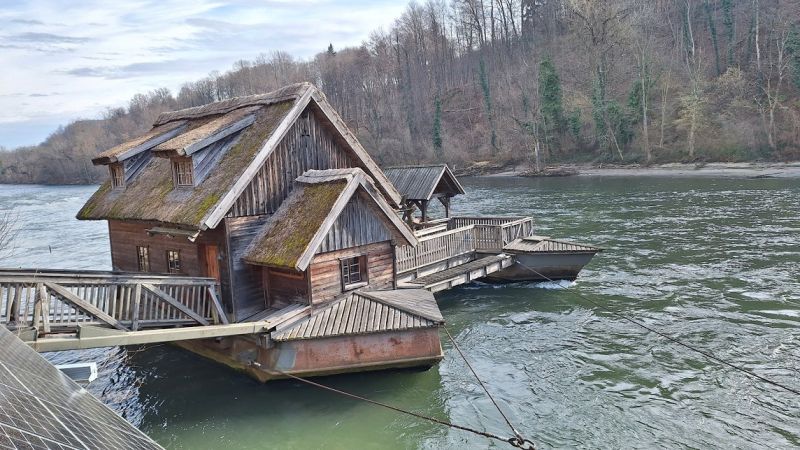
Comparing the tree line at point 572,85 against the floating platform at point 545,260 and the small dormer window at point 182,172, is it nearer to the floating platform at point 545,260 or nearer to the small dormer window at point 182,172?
the floating platform at point 545,260

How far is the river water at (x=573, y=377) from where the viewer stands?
1234cm

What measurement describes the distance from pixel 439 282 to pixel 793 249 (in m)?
16.8

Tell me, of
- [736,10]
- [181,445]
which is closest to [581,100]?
[736,10]

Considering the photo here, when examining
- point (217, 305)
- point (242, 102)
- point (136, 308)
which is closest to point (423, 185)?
point (242, 102)

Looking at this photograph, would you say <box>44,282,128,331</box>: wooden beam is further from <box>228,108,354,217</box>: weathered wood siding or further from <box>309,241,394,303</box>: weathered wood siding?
<box>309,241,394,303</box>: weathered wood siding

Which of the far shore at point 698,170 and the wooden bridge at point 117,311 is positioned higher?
the far shore at point 698,170

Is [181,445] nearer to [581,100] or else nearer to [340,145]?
[340,145]

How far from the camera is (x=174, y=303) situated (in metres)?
14.0

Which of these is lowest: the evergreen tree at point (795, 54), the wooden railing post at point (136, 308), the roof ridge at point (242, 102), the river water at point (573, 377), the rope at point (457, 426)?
the river water at point (573, 377)

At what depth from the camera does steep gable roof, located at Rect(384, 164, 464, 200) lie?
2473 centimetres

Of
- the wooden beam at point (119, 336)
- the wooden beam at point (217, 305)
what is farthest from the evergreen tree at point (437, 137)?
the wooden beam at point (119, 336)

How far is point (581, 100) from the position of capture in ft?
232

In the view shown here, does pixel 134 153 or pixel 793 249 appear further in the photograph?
pixel 793 249

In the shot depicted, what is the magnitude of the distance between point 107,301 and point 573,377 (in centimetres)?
1136
